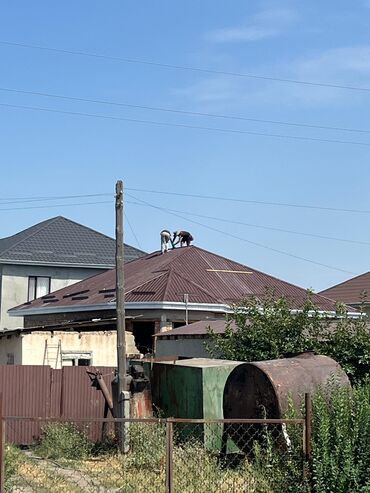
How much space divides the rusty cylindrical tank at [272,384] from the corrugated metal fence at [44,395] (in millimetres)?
6097

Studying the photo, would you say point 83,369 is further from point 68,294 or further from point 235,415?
point 68,294

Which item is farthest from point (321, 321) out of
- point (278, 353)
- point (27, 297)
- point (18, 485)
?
point (27, 297)

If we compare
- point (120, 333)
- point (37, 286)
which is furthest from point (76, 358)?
point (37, 286)

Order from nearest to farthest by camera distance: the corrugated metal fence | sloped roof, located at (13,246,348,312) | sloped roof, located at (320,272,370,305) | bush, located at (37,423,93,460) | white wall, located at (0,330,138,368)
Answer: bush, located at (37,423,93,460), the corrugated metal fence, white wall, located at (0,330,138,368), sloped roof, located at (13,246,348,312), sloped roof, located at (320,272,370,305)

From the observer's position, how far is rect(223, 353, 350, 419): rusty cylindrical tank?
11.1 m

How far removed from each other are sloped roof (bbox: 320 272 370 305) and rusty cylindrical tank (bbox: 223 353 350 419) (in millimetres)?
30063

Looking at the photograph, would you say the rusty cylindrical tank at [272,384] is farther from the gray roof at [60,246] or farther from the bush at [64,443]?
the gray roof at [60,246]

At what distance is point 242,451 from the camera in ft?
36.1

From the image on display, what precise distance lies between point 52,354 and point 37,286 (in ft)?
58.7

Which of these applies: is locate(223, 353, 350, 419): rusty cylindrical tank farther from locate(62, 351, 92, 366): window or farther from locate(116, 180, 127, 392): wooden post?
locate(62, 351, 92, 366): window

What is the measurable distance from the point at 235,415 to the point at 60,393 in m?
6.72

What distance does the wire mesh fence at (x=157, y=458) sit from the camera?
8805 millimetres

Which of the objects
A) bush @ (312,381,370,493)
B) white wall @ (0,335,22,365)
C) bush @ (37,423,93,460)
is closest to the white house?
white wall @ (0,335,22,365)

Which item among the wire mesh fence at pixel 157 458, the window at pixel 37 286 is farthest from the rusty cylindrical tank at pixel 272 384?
the window at pixel 37 286
